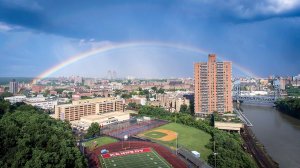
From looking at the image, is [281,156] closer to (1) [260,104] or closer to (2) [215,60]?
(2) [215,60]

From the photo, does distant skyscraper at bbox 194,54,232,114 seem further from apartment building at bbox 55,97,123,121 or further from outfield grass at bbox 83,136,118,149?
outfield grass at bbox 83,136,118,149

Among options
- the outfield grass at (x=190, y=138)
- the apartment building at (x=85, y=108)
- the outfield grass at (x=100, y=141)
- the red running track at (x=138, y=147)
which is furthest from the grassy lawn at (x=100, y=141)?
the apartment building at (x=85, y=108)

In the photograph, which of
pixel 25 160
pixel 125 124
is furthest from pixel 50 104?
pixel 25 160

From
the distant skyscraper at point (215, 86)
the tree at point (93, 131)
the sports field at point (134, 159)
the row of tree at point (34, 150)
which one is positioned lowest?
the sports field at point (134, 159)

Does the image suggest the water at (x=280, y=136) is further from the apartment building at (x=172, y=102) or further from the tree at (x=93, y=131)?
the tree at (x=93, y=131)

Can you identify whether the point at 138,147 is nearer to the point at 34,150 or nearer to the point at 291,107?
the point at 34,150

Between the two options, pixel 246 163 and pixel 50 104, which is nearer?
pixel 246 163

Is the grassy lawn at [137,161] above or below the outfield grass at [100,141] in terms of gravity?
below
